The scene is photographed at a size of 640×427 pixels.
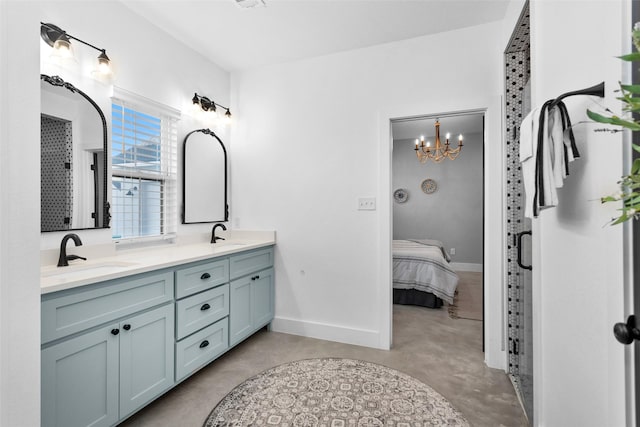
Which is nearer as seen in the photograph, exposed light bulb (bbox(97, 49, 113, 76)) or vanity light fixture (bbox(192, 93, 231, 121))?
exposed light bulb (bbox(97, 49, 113, 76))

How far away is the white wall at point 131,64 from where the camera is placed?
190cm

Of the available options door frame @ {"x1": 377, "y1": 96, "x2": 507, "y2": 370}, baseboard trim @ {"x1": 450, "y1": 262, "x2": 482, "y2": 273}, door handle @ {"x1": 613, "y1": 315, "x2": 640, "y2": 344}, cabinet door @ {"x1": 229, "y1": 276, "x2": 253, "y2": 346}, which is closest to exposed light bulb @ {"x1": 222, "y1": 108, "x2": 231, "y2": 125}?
cabinet door @ {"x1": 229, "y1": 276, "x2": 253, "y2": 346}

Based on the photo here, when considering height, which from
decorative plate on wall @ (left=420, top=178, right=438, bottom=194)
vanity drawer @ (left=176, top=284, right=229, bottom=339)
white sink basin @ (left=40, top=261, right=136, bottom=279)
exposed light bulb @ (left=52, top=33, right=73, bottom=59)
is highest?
exposed light bulb @ (left=52, top=33, right=73, bottom=59)

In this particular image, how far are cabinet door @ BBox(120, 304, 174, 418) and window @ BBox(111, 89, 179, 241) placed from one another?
31.0 inches

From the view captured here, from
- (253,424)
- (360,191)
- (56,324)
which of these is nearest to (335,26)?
(360,191)

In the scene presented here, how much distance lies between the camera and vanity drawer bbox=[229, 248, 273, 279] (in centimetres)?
252

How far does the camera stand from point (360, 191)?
2779 mm

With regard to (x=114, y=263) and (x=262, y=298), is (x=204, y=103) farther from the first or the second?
(x=262, y=298)

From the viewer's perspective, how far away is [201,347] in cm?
219

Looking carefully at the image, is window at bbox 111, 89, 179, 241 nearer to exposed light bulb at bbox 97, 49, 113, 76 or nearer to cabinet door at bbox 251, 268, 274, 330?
exposed light bulb at bbox 97, 49, 113, 76

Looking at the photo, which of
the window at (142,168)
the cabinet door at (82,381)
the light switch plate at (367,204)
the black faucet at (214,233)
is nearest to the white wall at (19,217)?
the cabinet door at (82,381)

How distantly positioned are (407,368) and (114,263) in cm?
216

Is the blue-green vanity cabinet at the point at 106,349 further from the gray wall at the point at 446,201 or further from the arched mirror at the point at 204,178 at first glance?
the gray wall at the point at 446,201

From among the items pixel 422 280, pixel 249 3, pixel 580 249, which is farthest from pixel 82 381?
pixel 422 280
